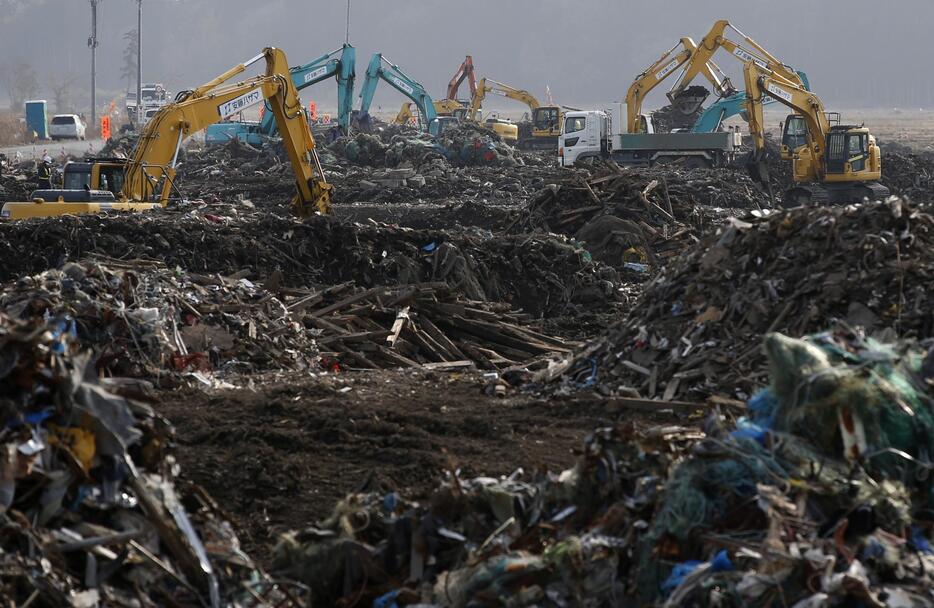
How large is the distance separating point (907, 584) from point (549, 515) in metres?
1.69

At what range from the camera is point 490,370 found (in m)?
12.3

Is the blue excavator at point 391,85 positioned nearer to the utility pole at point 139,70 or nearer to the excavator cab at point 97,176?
the utility pole at point 139,70

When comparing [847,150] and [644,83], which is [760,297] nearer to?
[847,150]

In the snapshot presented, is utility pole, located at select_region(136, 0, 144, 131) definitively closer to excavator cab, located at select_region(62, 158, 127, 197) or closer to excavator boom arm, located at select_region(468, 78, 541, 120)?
excavator boom arm, located at select_region(468, 78, 541, 120)

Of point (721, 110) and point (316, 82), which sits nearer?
point (316, 82)

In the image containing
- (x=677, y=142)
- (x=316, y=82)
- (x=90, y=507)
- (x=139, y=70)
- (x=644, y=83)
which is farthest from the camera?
(x=139, y=70)

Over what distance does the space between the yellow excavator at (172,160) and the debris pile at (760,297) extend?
382 inches

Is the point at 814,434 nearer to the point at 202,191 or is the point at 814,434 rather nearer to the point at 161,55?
the point at 202,191

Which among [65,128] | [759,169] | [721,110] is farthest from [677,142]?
[65,128]

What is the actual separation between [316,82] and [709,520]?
25.2 m

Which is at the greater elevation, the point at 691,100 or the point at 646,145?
the point at 691,100

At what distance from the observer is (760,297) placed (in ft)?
32.1

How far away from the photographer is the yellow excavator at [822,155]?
2614 cm

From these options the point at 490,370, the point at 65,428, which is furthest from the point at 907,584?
the point at 490,370
